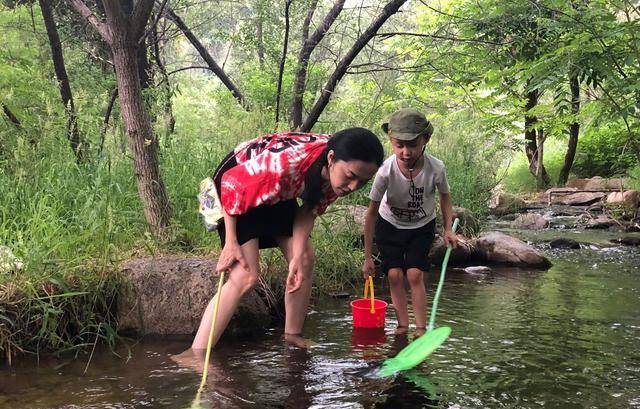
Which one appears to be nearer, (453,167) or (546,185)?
(453,167)

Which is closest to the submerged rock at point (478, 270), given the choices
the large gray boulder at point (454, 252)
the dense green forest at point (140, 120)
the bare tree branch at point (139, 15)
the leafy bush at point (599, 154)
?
the large gray boulder at point (454, 252)

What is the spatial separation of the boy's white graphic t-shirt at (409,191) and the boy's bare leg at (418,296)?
323mm

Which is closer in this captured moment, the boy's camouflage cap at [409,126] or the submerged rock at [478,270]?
the boy's camouflage cap at [409,126]

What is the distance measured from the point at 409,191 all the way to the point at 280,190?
47.6 inches

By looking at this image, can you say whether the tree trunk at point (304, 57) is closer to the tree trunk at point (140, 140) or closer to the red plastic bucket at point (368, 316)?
the tree trunk at point (140, 140)

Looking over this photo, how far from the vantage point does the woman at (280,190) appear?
271 cm

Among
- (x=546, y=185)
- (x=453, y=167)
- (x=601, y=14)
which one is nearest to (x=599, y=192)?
(x=546, y=185)

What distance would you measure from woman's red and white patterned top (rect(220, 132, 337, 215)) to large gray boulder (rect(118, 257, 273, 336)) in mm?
1075

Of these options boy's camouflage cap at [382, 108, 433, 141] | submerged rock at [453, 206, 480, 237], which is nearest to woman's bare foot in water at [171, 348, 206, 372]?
boy's camouflage cap at [382, 108, 433, 141]

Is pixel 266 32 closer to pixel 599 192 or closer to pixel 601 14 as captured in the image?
pixel 601 14

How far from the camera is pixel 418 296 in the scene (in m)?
3.87

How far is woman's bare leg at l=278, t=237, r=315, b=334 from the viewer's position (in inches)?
131

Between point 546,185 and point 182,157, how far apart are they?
14047mm

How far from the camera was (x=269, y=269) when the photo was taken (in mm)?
4449
